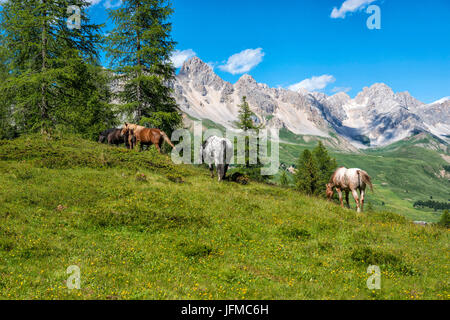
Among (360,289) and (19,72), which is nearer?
(360,289)

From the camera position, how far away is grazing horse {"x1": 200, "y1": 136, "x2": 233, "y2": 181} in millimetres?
19547

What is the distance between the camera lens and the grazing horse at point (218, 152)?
19547mm

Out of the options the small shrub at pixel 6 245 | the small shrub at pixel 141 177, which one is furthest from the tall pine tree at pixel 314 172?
the small shrub at pixel 6 245

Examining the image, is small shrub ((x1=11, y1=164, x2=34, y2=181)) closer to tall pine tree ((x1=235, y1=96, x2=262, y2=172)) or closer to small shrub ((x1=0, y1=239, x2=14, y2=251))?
small shrub ((x1=0, y1=239, x2=14, y2=251))

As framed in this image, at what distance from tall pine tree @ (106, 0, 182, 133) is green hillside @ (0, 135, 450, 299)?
1224 centimetres

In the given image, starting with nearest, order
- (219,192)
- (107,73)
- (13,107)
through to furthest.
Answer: (219,192)
(13,107)
(107,73)

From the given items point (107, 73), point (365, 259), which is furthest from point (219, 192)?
point (107, 73)

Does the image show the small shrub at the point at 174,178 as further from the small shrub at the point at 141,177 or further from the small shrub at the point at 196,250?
the small shrub at the point at 196,250

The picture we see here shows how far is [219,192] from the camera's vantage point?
16.8 metres

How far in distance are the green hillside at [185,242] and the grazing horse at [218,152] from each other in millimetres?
2426

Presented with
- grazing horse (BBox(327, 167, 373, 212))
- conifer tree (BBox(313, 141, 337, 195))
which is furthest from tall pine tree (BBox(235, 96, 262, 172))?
grazing horse (BBox(327, 167, 373, 212))

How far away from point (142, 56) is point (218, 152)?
15498 millimetres
